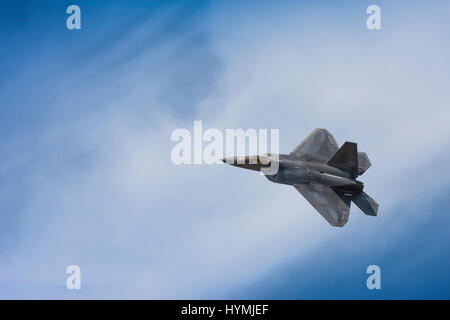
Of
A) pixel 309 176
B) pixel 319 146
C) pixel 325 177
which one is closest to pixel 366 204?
pixel 325 177

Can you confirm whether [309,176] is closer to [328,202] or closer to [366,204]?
[328,202]

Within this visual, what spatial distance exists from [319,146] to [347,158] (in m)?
3.30

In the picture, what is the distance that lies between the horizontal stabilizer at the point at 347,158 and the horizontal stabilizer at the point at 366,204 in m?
2.04

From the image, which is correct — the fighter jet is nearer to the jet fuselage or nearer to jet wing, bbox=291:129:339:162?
the jet fuselage

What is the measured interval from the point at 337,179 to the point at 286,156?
468 cm

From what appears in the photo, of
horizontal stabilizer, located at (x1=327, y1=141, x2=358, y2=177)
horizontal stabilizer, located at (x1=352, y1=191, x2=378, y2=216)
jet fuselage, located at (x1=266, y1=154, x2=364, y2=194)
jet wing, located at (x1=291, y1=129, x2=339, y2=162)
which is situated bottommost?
horizontal stabilizer, located at (x1=352, y1=191, x2=378, y2=216)

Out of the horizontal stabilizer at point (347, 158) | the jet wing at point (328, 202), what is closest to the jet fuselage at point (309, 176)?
the jet wing at point (328, 202)

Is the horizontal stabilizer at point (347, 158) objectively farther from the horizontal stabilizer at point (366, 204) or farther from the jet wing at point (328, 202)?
the jet wing at point (328, 202)

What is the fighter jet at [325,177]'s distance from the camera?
51812 millimetres

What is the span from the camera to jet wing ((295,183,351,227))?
50.5 meters

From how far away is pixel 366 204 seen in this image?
5262cm

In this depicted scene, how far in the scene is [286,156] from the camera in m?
53.3

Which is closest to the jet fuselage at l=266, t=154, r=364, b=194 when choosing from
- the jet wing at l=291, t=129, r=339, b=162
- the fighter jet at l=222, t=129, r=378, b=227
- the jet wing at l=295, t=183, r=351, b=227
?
the fighter jet at l=222, t=129, r=378, b=227
